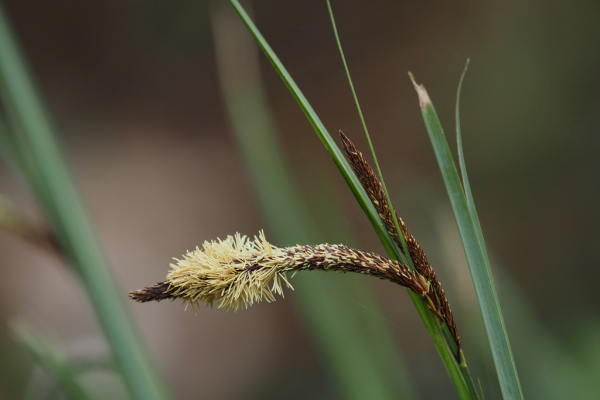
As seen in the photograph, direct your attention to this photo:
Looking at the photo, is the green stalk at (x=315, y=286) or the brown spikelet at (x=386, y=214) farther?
the green stalk at (x=315, y=286)

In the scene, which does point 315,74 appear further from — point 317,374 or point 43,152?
point 43,152

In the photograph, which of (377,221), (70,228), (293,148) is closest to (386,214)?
(377,221)

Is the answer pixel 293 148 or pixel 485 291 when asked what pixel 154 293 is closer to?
pixel 485 291

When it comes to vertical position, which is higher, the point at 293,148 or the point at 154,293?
the point at 293,148

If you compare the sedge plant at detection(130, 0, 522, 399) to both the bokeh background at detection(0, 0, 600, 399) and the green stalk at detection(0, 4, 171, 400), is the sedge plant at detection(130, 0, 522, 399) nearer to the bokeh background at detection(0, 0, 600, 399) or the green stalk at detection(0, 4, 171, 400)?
the green stalk at detection(0, 4, 171, 400)

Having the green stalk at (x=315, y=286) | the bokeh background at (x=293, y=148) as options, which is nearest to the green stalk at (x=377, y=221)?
the green stalk at (x=315, y=286)

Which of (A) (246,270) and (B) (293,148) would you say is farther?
(B) (293,148)

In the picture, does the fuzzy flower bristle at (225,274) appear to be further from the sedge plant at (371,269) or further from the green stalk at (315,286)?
the green stalk at (315,286)

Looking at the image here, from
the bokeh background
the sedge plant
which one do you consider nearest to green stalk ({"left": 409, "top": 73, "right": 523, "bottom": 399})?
the sedge plant
